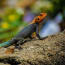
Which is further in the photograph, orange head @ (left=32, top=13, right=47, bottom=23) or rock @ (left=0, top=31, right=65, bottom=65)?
orange head @ (left=32, top=13, right=47, bottom=23)

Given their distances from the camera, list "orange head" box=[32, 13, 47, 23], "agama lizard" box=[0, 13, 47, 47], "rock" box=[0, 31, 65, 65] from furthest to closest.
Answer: "orange head" box=[32, 13, 47, 23]
"agama lizard" box=[0, 13, 47, 47]
"rock" box=[0, 31, 65, 65]

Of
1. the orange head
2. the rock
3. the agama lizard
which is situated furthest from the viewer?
the orange head

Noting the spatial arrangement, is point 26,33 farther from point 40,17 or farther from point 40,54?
point 40,54

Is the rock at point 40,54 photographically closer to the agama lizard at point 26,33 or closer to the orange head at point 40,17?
the agama lizard at point 26,33

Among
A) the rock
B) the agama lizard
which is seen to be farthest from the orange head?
the rock

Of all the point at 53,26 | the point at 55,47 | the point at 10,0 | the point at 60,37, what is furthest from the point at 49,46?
the point at 10,0

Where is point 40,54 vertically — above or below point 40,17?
below

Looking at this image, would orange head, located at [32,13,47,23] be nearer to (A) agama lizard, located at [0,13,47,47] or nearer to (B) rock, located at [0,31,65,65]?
(A) agama lizard, located at [0,13,47,47]

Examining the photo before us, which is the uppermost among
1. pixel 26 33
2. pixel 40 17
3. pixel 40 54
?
pixel 40 17

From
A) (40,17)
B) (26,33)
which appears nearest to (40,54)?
(26,33)
